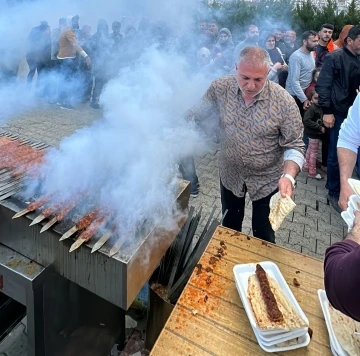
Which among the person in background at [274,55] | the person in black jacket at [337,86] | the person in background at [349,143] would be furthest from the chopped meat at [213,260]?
the person in background at [274,55]

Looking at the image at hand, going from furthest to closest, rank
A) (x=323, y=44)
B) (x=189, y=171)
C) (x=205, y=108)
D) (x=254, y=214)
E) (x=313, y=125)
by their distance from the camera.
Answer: (x=323, y=44) → (x=313, y=125) → (x=189, y=171) → (x=254, y=214) → (x=205, y=108)

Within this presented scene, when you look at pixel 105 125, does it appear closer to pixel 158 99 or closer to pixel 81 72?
pixel 158 99

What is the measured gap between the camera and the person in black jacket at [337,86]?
4090 millimetres

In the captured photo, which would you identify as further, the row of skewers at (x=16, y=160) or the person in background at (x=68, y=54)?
the person in background at (x=68, y=54)

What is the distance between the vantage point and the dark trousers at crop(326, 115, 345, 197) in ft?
14.0

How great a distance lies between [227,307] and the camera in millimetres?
1536

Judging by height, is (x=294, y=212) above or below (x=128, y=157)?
below

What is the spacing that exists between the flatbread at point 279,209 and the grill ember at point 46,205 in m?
0.87

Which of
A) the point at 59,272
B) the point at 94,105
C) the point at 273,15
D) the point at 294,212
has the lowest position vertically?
the point at 294,212

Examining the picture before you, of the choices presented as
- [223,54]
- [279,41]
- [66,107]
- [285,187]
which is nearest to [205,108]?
[285,187]

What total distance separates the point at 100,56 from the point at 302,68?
13.9ft

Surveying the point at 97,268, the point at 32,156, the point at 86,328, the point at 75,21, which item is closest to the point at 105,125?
the point at 32,156

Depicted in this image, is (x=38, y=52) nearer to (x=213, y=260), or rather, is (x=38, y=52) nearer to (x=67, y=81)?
(x=67, y=81)

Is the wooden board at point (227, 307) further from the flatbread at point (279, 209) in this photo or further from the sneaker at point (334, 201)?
the sneaker at point (334, 201)
